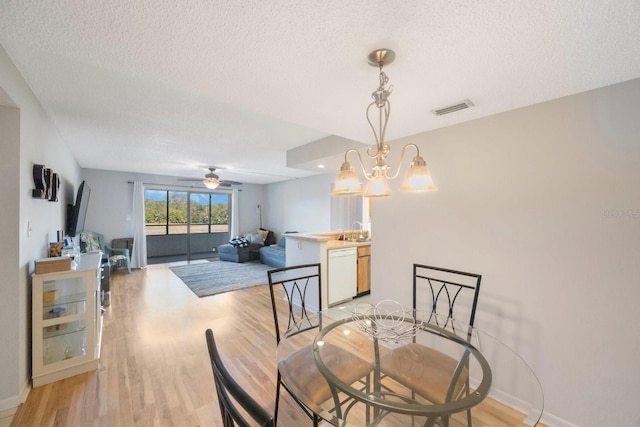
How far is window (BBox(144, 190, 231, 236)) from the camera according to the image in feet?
23.8

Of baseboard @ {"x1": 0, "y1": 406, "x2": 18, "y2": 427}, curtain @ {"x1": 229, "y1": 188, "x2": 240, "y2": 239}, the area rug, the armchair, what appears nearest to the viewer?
baseboard @ {"x1": 0, "y1": 406, "x2": 18, "y2": 427}

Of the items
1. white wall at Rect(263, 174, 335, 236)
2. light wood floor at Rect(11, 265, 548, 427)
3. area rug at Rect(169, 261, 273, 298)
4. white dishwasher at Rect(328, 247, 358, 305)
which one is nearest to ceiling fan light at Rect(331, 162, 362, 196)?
light wood floor at Rect(11, 265, 548, 427)

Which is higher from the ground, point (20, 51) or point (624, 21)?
point (20, 51)

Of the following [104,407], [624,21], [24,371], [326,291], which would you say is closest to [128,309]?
[24,371]

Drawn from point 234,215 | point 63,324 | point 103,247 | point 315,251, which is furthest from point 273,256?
point 63,324

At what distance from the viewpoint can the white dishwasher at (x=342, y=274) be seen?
377 cm

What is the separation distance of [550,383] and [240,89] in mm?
2888

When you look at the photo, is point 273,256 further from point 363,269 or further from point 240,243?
point 363,269

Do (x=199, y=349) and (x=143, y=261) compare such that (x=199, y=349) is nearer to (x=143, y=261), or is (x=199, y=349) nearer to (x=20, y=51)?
(x=20, y=51)

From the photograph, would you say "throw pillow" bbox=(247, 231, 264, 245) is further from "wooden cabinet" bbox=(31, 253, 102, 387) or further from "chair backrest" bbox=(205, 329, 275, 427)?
"chair backrest" bbox=(205, 329, 275, 427)

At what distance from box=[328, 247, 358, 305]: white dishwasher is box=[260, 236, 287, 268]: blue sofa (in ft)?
8.36

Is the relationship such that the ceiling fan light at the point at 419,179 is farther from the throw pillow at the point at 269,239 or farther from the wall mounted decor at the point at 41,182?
the throw pillow at the point at 269,239

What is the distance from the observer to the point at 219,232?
8328 millimetres

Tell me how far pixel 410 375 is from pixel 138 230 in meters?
7.11
